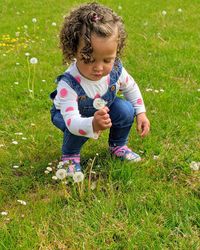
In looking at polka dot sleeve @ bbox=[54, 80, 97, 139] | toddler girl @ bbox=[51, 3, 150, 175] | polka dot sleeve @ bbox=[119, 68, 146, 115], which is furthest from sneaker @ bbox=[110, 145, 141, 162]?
polka dot sleeve @ bbox=[54, 80, 97, 139]

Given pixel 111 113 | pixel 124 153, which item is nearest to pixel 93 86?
pixel 111 113

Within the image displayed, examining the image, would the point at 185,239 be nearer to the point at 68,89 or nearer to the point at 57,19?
the point at 68,89

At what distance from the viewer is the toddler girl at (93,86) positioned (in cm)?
322

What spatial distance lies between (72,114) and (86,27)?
24.8 inches

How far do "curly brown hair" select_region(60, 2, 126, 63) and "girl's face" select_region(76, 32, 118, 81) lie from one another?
31mm

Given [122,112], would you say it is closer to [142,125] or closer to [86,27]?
[142,125]

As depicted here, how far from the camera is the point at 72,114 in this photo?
11.2 ft

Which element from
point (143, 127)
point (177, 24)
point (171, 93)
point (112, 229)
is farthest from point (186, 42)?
point (112, 229)

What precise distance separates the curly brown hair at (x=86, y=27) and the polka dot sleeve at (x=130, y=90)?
0.44m

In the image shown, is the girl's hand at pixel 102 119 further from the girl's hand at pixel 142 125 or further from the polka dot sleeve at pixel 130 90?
the polka dot sleeve at pixel 130 90

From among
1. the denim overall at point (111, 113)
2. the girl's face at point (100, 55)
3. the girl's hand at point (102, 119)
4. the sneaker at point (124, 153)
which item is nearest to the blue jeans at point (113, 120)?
the denim overall at point (111, 113)

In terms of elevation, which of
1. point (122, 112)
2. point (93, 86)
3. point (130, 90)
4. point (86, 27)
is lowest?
point (122, 112)

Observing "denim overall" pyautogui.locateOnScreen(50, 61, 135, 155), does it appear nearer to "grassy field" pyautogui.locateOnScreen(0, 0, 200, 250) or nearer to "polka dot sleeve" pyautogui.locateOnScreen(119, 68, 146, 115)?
"polka dot sleeve" pyautogui.locateOnScreen(119, 68, 146, 115)

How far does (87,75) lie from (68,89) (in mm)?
180
